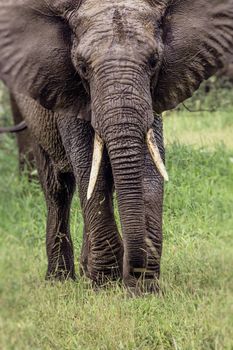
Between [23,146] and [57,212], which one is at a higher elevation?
[57,212]

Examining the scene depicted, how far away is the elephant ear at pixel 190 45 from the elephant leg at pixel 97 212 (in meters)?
0.43

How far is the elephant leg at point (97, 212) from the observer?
592 centimetres

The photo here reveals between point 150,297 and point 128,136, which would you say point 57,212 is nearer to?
point 150,297

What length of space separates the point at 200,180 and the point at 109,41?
314 centimetres

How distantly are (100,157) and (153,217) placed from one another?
50 centimetres

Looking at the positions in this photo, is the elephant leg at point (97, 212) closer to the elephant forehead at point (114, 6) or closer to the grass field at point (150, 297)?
the grass field at point (150, 297)

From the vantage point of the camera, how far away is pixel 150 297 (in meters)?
5.57

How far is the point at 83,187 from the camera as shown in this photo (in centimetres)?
595

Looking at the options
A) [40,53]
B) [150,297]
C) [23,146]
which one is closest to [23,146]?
[23,146]

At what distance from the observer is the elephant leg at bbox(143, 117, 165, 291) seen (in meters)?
5.69

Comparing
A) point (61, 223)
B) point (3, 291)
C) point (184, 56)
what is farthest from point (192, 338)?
point (61, 223)

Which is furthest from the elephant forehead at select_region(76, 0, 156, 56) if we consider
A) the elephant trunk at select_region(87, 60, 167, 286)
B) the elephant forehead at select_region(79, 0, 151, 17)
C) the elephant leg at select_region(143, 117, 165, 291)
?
the elephant leg at select_region(143, 117, 165, 291)

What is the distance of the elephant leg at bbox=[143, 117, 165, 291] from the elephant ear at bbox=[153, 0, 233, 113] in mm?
257

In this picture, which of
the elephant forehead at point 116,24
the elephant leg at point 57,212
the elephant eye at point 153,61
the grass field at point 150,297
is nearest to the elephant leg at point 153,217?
the grass field at point 150,297
